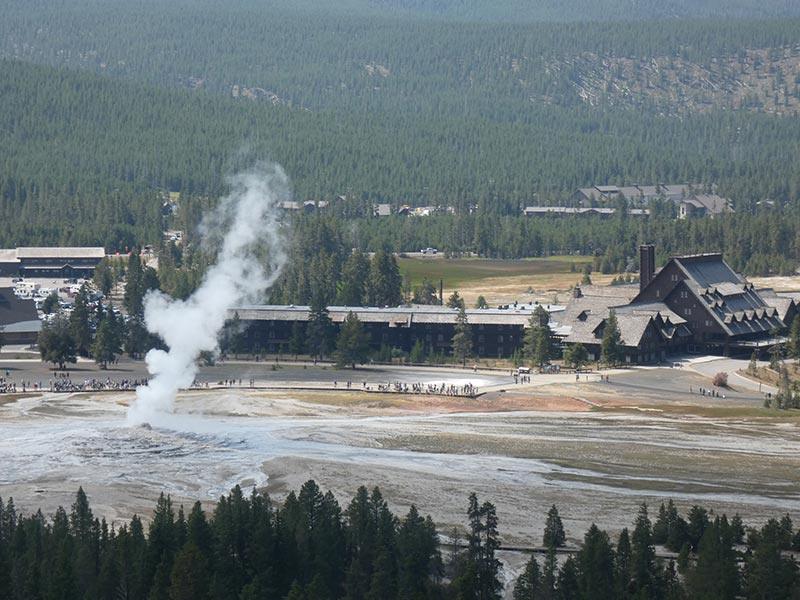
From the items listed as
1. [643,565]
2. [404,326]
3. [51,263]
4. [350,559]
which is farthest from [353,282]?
[643,565]

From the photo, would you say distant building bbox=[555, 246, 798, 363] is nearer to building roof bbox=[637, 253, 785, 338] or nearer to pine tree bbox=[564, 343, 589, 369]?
building roof bbox=[637, 253, 785, 338]

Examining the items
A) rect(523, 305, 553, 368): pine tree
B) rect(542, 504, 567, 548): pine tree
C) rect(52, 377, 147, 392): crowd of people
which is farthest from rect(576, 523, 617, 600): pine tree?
rect(523, 305, 553, 368): pine tree

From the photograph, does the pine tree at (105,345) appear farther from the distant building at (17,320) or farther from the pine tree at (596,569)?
the pine tree at (596,569)

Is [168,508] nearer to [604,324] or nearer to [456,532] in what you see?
[456,532]

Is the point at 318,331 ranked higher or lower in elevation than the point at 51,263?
lower

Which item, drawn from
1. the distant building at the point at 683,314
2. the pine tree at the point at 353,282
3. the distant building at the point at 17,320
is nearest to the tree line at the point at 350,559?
the distant building at the point at 683,314

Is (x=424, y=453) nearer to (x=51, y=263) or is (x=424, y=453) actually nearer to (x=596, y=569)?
(x=596, y=569)

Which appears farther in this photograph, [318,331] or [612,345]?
[318,331]
